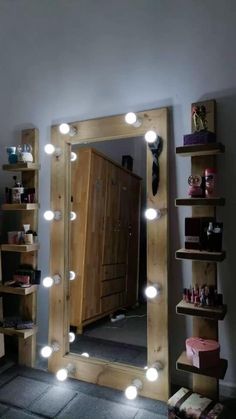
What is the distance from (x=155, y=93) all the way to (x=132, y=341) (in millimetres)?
1415

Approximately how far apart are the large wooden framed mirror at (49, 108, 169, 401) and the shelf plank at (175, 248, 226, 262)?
0.66ft

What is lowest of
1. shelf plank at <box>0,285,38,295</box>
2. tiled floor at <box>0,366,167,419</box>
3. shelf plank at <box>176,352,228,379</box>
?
tiled floor at <box>0,366,167,419</box>

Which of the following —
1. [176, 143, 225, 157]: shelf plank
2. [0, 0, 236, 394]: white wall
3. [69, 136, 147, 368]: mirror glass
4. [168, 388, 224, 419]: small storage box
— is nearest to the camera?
[168, 388, 224, 419]: small storage box

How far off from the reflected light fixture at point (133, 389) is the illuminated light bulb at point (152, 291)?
18.3 inches

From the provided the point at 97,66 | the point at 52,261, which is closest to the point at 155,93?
the point at 97,66

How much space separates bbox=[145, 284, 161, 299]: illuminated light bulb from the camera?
1734mm

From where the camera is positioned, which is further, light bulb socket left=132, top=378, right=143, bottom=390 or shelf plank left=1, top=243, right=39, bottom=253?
shelf plank left=1, top=243, right=39, bottom=253

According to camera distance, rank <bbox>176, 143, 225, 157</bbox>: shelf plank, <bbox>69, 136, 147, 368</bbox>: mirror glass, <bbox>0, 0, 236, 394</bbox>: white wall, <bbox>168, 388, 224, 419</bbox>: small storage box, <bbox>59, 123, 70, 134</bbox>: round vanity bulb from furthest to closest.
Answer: <bbox>59, 123, 70, 134</bbox>: round vanity bulb, <bbox>69, 136, 147, 368</bbox>: mirror glass, <bbox>0, 0, 236, 394</bbox>: white wall, <bbox>176, 143, 225, 157</bbox>: shelf plank, <bbox>168, 388, 224, 419</bbox>: small storage box

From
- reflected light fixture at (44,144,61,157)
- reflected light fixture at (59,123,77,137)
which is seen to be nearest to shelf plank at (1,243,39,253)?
reflected light fixture at (44,144,61,157)

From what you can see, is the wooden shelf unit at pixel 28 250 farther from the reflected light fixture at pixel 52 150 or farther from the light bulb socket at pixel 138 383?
the light bulb socket at pixel 138 383

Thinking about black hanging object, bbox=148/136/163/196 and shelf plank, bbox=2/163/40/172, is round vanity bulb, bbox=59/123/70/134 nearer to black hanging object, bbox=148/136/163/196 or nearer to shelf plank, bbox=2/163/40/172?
shelf plank, bbox=2/163/40/172

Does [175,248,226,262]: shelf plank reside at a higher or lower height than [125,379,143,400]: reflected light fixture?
higher

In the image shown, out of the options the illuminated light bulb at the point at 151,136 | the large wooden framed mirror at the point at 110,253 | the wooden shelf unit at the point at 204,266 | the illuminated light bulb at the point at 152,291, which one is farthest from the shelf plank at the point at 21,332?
the illuminated light bulb at the point at 151,136

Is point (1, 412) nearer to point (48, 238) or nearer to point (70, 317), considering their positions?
point (70, 317)
